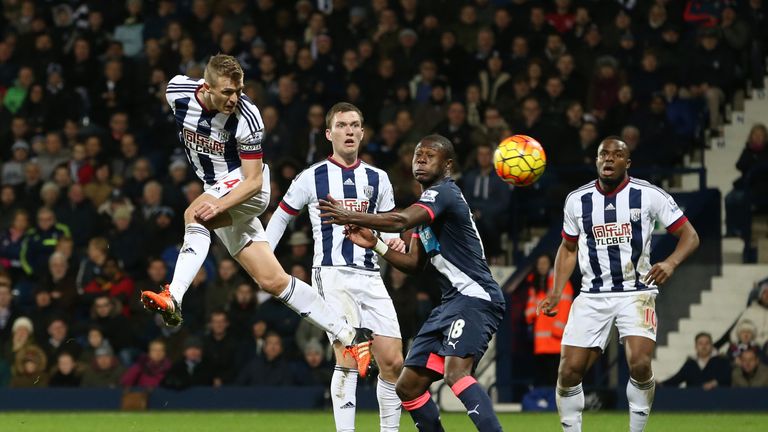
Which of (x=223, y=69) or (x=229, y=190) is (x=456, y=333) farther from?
(x=223, y=69)

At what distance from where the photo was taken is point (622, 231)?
9.33 m

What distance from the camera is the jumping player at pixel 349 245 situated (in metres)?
9.12

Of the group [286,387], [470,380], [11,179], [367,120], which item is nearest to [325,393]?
[286,387]

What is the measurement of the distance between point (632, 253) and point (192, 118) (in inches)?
123

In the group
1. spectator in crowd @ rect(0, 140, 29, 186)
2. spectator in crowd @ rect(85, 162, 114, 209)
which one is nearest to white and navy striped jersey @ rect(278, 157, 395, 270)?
spectator in crowd @ rect(85, 162, 114, 209)

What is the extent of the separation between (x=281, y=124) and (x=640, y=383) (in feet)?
27.2

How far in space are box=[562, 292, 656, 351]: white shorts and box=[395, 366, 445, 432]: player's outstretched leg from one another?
5.27 ft

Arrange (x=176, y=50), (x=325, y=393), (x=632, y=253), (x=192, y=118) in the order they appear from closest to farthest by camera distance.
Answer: (x=192, y=118), (x=632, y=253), (x=325, y=393), (x=176, y=50)

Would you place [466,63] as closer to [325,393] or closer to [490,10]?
[490,10]

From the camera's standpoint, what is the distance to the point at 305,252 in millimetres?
14883

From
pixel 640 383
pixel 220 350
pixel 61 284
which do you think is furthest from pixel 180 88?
pixel 61 284

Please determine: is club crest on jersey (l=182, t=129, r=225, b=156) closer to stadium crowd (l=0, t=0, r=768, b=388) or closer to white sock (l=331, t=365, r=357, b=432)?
white sock (l=331, t=365, r=357, b=432)

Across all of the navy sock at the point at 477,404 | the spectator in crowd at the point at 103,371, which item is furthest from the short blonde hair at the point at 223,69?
the spectator in crowd at the point at 103,371

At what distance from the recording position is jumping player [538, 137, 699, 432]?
9164 mm
